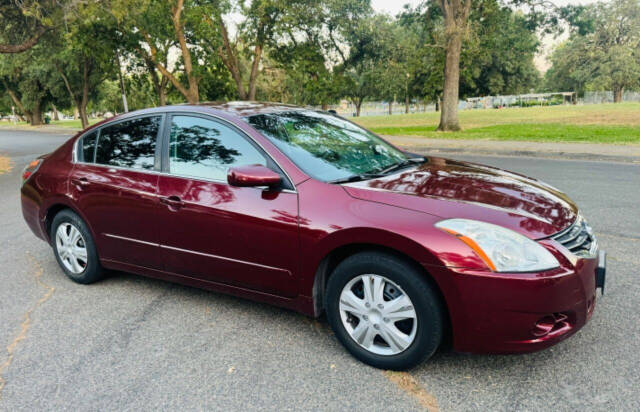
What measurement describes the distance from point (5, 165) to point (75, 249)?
1217cm

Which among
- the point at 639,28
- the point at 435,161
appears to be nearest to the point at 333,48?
the point at 435,161

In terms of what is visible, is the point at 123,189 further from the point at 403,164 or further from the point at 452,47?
the point at 452,47

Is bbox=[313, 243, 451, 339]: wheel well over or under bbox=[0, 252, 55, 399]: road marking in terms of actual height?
over

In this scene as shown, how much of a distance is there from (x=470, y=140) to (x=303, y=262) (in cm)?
1516

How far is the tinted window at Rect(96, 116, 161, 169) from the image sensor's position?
12.6 ft

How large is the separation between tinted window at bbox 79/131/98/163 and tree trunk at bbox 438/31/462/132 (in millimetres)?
17635

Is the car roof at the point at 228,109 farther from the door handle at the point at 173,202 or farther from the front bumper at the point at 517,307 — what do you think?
the front bumper at the point at 517,307

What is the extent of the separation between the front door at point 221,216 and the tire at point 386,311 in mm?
366

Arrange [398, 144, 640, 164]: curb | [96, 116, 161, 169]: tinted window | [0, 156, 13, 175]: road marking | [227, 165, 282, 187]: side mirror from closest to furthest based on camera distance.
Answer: [227, 165, 282, 187]: side mirror < [96, 116, 161, 169]: tinted window < [398, 144, 640, 164]: curb < [0, 156, 13, 175]: road marking

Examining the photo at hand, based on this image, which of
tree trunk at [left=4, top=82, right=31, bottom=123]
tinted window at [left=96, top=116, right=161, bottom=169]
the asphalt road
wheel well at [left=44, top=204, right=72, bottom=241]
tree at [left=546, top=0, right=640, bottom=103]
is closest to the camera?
the asphalt road

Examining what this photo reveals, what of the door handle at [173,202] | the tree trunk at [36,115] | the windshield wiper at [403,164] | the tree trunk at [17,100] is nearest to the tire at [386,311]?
the windshield wiper at [403,164]

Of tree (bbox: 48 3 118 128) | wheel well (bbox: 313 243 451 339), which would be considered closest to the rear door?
wheel well (bbox: 313 243 451 339)

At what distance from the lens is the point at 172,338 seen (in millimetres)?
3311

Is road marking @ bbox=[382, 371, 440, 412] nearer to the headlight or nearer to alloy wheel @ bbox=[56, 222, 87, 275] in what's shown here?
the headlight
